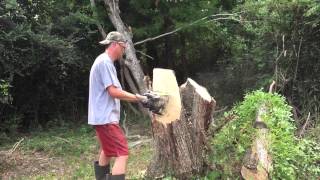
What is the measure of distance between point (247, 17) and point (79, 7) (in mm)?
4074

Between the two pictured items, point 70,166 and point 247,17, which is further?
point 247,17

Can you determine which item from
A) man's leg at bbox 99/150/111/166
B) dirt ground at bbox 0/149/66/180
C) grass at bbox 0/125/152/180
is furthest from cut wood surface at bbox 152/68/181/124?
dirt ground at bbox 0/149/66/180

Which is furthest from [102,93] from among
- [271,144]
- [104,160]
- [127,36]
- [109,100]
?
[127,36]

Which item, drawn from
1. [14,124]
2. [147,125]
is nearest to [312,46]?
[147,125]

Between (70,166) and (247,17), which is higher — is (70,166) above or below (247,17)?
below

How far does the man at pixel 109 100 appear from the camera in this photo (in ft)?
18.5

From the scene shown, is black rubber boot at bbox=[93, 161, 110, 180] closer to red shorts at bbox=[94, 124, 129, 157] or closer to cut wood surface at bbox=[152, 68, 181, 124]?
red shorts at bbox=[94, 124, 129, 157]

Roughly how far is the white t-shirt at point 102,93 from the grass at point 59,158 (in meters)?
1.35

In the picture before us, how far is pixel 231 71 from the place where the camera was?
1224 centimetres

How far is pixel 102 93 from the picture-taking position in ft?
18.8

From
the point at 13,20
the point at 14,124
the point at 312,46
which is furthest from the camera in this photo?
the point at 14,124

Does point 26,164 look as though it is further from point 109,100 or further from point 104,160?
point 109,100

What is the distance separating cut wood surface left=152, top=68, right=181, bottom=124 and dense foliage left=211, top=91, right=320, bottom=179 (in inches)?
27.0

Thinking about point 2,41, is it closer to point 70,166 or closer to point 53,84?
point 53,84
